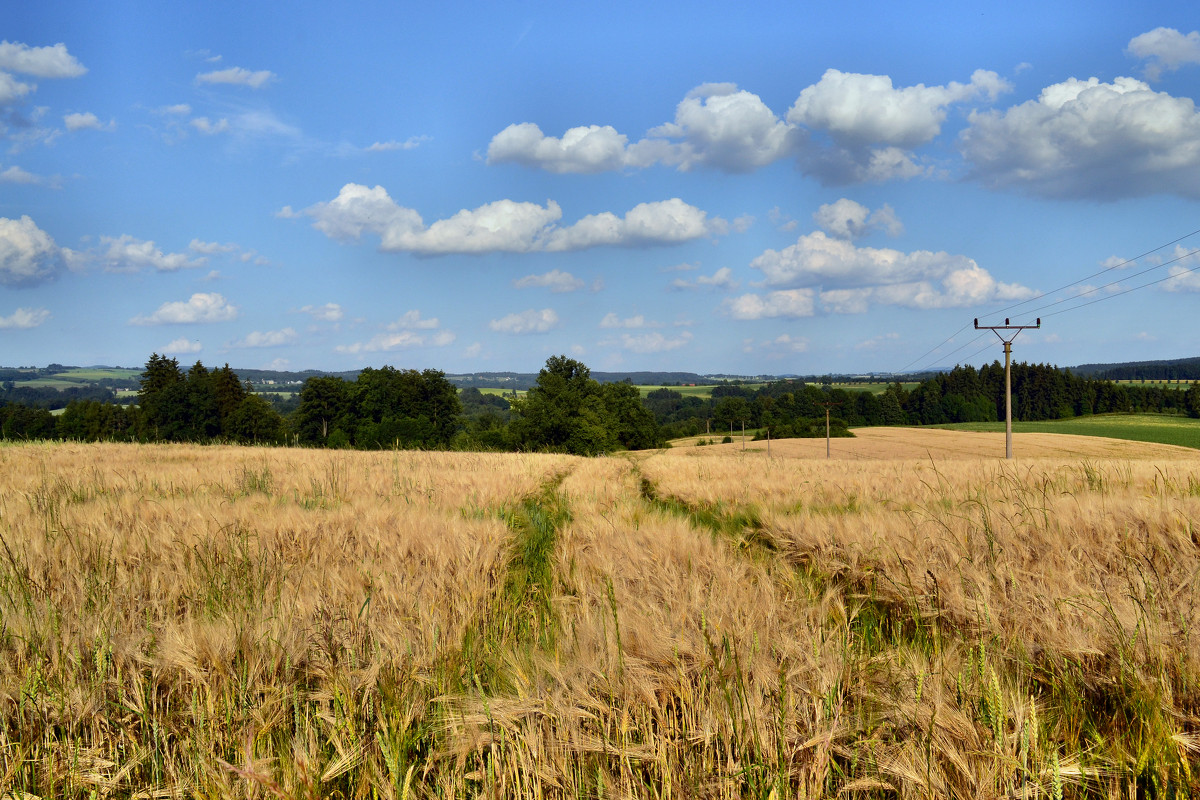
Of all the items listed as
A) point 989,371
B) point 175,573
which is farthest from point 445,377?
point 989,371

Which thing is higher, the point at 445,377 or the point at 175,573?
the point at 445,377

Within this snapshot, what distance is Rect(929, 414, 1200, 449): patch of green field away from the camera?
78812mm

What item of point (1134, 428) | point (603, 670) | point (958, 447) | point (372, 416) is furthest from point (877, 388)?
point (603, 670)

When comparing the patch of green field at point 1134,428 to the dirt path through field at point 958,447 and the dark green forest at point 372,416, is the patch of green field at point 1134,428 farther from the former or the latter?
the dark green forest at point 372,416

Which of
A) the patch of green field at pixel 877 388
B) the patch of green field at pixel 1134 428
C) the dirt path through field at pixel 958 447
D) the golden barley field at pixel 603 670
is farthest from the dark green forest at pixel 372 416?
the patch of green field at pixel 877 388

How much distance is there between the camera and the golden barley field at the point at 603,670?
189 centimetres

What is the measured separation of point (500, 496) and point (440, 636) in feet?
21.3

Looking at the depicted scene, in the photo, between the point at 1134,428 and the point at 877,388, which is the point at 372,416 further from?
the point at 877,388

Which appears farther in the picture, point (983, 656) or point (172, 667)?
point (172, 667)

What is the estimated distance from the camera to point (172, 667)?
2.46 metres

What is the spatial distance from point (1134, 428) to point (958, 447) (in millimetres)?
55676

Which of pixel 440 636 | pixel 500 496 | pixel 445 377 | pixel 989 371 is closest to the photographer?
pixel 440 636

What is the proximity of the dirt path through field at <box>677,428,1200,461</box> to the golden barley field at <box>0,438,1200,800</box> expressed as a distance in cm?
5015

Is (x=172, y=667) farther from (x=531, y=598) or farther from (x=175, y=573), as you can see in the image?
(x=531, y=598)
